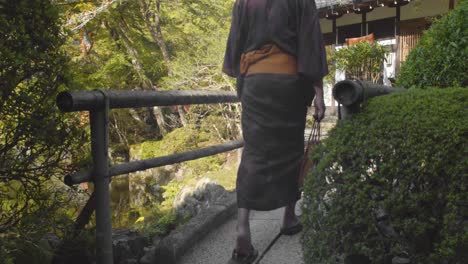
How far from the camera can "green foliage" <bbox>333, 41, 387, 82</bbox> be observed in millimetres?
11102

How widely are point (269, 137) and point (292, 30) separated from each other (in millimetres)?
736

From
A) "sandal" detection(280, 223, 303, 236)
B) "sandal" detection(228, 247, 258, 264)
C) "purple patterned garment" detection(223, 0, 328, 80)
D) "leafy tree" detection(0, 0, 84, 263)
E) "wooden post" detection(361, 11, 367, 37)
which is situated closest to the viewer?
"leafy tree" detection(0, 0, 84, 263)

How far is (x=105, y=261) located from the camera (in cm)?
254

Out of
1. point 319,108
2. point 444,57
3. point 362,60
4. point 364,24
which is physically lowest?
point 319,108

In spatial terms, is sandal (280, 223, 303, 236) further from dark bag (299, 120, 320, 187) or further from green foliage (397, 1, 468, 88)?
green foliage (397, 1, 468, 88)

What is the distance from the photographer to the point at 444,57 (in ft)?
10.6

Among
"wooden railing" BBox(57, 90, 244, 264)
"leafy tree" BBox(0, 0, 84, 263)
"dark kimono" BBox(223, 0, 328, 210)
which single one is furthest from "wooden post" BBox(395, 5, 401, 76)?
"leafy tree" BBox(0, 0, 84, 263)

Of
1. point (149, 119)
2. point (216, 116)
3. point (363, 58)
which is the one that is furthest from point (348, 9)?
point (149, 119)

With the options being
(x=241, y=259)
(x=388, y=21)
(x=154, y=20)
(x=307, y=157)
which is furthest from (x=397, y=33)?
(x=241, y=259)

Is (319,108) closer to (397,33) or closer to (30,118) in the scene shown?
(30,118)

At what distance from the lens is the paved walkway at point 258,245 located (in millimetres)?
2953

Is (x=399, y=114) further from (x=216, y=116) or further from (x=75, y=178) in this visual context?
(x=216, y=116)

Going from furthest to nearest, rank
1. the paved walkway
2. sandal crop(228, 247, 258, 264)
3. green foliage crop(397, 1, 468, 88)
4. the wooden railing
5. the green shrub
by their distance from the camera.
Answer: green foliage crop(397, 1, 468, 88) < the paved walkway < sandal crop(228, 247, 258, 264) < the wooden railing < the green shrub

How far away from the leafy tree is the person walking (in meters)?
1.16
